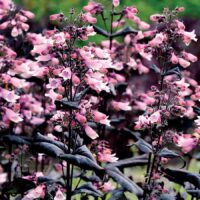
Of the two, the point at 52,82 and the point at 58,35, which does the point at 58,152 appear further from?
the point at 58,35

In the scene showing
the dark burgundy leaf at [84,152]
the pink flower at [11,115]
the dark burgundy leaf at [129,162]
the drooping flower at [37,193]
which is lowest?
the drooping flower at [37,193]

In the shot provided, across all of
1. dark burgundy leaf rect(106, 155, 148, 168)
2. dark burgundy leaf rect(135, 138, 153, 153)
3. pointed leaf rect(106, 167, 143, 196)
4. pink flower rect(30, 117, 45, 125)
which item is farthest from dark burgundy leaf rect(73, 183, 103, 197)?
pink flower rect(30, 117, 45, 125)

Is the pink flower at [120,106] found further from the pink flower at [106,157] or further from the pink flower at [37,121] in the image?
the pink flower at [106,157]

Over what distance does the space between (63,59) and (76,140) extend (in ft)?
2.01

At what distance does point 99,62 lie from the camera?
3.41 meters

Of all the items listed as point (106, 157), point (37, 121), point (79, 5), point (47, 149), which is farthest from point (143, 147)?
point (79, 5)

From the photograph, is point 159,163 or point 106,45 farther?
point 106,45

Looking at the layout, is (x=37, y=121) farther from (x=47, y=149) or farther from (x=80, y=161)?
(x=80, y=161)

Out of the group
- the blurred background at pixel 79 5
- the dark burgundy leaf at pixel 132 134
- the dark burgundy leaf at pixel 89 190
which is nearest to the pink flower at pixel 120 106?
the dark burgundy leaf at pixel 132 134

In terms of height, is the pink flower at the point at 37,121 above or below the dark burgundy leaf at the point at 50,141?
below

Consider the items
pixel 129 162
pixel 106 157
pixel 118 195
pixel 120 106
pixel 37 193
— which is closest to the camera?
pixel 37 193

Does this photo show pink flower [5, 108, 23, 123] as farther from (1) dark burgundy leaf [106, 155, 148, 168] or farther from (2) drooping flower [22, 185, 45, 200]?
(1) dark burgundy leaf [106, 155, 148, 168]

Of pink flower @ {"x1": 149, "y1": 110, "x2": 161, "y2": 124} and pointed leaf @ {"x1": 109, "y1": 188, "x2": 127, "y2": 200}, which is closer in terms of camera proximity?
pink flower @ {"x1": 149, "y1": 110, "x2": 161, "y2": 124}

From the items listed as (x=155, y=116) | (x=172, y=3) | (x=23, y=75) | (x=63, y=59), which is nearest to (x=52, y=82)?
(x=63, y=59)
